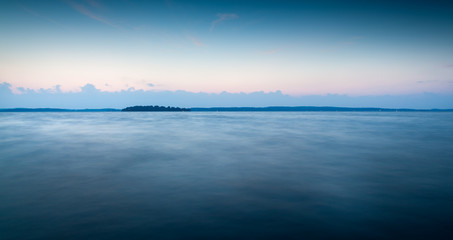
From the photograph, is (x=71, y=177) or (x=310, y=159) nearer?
(x=71, y=177)

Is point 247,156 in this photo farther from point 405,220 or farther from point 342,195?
point 405,220

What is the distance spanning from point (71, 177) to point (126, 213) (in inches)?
172

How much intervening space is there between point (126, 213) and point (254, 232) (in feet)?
9.54

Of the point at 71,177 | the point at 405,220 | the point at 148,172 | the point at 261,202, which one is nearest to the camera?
the point at 405,220

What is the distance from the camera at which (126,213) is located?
5.34 metres

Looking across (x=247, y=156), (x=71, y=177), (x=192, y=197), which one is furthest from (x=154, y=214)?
(x=247, y=156)

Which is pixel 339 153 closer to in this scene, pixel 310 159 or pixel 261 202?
pixel 310 159

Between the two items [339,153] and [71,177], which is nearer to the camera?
[71,177]

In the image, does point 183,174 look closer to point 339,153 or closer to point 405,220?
point 405,220

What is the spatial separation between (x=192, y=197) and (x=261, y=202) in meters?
1.84

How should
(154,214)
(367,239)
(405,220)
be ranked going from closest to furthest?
(367,239) → (405,220) → (154,214)

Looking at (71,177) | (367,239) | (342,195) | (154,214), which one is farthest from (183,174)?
(367,239)

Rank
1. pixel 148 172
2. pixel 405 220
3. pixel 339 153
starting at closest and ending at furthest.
Answer: pixel 405 220 < pixel 148 172 < pixel 339 153

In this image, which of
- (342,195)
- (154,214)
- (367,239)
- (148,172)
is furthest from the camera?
(148,172)
